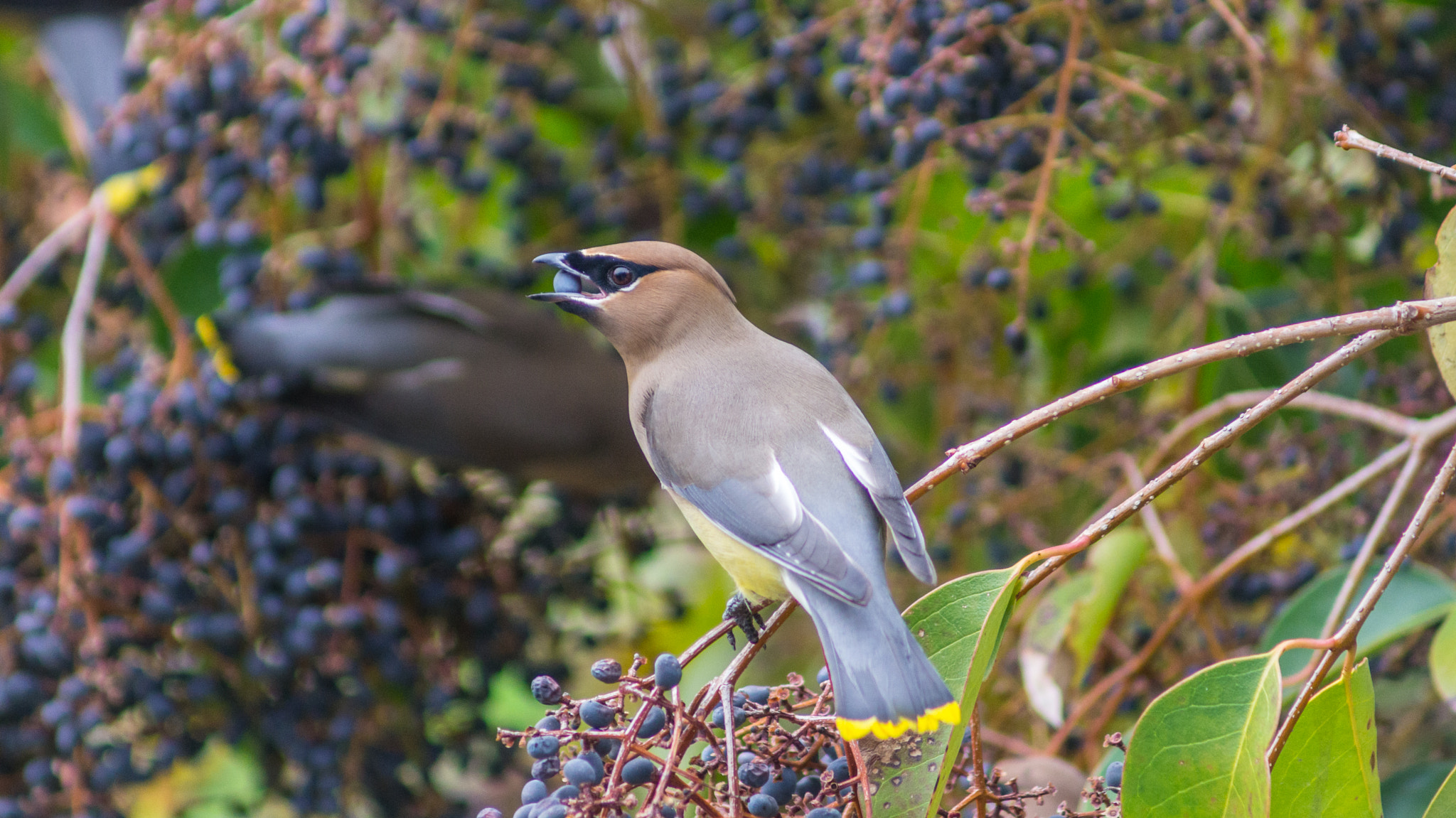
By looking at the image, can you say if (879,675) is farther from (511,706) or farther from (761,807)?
(511,706)

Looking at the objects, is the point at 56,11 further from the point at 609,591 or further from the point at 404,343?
the point at 609,591

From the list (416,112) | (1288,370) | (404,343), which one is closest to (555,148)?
(416,112)

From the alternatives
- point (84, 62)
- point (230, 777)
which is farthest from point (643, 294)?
point (230, 777)

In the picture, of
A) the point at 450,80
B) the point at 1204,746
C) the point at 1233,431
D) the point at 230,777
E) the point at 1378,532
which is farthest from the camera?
the point at 230,777

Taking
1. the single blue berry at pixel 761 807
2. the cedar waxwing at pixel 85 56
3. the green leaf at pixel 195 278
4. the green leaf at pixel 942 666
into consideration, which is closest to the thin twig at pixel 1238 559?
the green leaf at pixel 942 666

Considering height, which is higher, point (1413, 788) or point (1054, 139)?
point (1054, 139)

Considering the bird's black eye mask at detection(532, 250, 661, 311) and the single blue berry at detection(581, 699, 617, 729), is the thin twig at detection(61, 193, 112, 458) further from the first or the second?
the single blue berry at detection(581, 699, 617, 729)

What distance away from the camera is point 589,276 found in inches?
64.3

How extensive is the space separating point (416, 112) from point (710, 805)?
1.59 metres

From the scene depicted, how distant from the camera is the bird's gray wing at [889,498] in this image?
131cm

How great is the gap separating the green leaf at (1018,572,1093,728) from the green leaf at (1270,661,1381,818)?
373mm

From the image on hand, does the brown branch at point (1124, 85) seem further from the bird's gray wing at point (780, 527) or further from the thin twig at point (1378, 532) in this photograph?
the bird's gray wing at point (780, 527)

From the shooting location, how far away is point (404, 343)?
2271 millimetres

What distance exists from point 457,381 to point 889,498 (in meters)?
1.09
